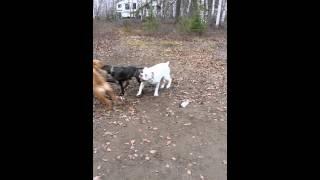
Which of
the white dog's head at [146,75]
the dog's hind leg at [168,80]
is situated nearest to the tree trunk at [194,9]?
the dog's hind leg at [168,80]

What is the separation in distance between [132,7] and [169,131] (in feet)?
67.5

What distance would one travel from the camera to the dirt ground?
4.93m

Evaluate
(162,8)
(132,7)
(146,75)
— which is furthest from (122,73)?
(132,7)

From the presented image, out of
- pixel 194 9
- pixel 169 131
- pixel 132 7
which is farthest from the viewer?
pixel 132 7

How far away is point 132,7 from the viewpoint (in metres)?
25.5

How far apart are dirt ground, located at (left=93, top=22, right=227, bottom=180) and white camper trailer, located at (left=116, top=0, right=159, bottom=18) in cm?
1151

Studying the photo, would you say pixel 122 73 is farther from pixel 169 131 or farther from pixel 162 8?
pixel 162 8

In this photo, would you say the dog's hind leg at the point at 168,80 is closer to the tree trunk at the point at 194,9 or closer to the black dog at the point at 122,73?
the black dog at the point at 122,73

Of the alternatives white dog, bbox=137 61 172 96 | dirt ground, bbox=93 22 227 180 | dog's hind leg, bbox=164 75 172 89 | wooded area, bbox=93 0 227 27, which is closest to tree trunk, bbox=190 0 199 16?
wooded area, bbox=93 0 227 27

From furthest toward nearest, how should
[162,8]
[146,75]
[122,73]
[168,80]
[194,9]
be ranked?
1. [162,8]
2. [194,9]
3. [168,80]
4. [146,75]
5. [122,73]

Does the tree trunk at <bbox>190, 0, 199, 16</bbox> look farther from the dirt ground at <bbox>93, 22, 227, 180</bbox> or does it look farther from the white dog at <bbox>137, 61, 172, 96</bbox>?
the white dog at <bbox>137, 61, 172, 96</bbox>
